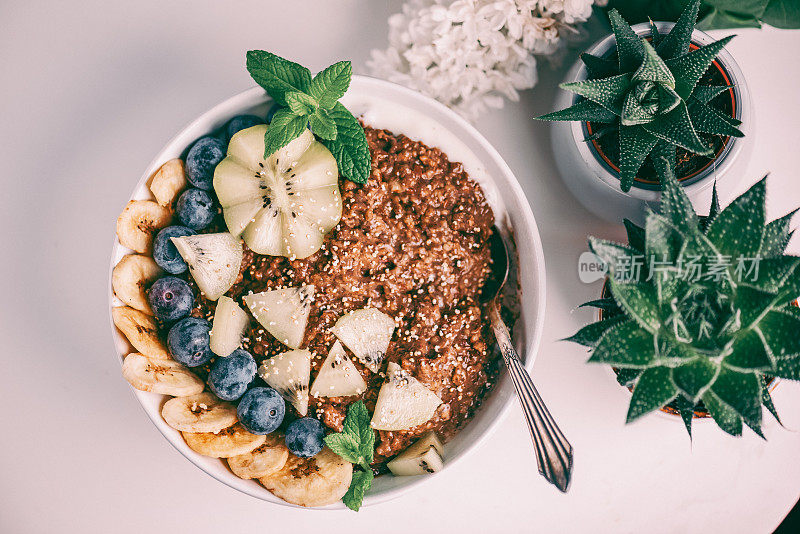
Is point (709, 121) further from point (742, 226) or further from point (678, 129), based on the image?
point (742, 226)

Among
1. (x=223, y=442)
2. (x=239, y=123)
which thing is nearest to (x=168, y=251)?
(x=239, y=123)

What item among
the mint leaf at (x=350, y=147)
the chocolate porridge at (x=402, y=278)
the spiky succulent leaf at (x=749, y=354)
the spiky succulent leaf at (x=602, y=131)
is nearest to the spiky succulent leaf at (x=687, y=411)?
the spiky succulent leaf at (x=749, y=354)

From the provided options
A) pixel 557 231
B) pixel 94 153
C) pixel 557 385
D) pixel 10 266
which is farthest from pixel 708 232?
pixel 10 266

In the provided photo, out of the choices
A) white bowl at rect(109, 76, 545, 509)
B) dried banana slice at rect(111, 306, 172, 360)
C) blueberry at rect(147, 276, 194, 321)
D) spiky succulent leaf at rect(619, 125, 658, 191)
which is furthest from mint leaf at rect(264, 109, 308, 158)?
spiky succulent leaf at rect(619, 125, 658, 191)

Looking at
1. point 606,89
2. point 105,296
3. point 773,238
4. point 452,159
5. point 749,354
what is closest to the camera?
point 749,354

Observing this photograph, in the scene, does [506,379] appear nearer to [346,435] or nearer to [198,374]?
[346,435]

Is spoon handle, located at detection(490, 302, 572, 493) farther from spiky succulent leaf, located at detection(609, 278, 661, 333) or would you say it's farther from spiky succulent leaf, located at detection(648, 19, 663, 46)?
spiky succulent leaf, located at detection(648, 19, 663, 46)

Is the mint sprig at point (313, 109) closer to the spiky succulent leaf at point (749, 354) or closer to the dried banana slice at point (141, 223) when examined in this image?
the dried banana slice at point (141, 223)
